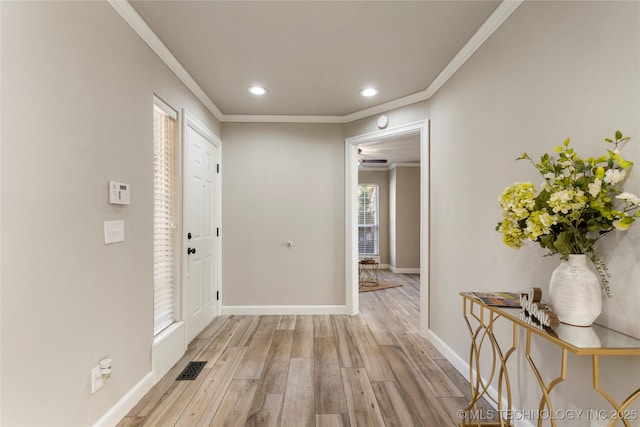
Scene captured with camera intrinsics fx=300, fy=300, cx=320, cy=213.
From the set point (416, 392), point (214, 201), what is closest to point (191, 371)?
point (416, 392)

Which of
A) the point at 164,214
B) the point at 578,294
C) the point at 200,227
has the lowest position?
the point at 578,294

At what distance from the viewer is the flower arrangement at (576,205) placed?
1083 mm

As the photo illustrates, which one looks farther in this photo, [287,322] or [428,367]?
[287,322]

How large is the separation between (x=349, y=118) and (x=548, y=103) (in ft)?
8.04

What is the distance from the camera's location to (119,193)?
70.1 inches

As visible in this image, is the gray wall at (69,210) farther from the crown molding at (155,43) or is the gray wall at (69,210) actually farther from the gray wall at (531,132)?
the gray wall at (531,132)

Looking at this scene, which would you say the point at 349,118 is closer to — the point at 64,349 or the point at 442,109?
the point at 442,109

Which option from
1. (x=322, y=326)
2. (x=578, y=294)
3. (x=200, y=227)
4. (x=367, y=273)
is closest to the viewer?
(x=578, y=294)

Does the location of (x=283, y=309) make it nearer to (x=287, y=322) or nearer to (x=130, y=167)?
(x=287, y=322)

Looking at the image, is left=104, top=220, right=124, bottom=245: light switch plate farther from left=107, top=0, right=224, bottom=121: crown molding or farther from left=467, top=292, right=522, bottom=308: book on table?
left=467, top=292, right=522, bottom=308: book on table

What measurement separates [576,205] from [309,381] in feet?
→ 6.59

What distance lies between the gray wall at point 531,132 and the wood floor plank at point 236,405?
1642 millimetres

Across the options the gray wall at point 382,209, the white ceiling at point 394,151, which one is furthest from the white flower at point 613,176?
the gray wall at point 382,209

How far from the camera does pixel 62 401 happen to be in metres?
1.41
